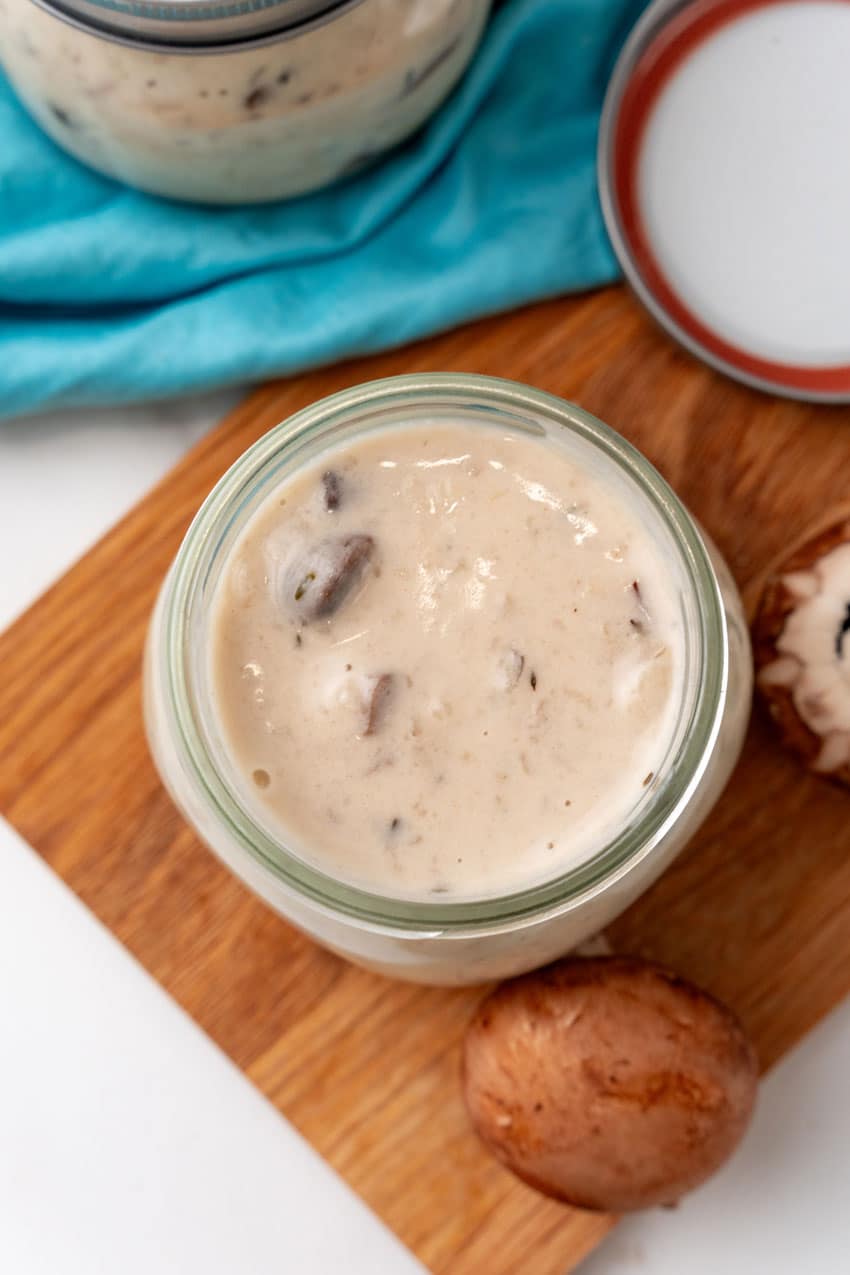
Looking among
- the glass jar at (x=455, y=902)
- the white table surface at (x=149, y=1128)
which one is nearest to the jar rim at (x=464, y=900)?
the glass jar at (x=455, y=902)

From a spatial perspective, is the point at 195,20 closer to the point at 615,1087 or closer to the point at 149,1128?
the point at 615,1087

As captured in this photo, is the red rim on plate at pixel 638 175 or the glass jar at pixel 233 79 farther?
the red rim on plate at pixel 638 175

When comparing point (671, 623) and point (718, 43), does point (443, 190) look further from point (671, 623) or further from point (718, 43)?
point (671, 623)

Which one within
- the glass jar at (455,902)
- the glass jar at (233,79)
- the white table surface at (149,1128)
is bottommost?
the white table surface at (149,1128)

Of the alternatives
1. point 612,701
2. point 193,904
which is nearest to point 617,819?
point 612,701

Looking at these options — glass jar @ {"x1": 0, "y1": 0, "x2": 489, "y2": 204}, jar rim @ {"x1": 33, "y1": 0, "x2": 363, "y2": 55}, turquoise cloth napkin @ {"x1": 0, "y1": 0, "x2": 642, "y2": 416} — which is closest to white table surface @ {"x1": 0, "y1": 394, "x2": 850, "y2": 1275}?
turquoise cloth napkin @ {"x1": 0, "y1": 0, "x2": 642, "y2": 416}

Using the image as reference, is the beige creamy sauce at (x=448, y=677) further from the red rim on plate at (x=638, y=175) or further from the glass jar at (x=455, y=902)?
the red rim on plate at (x=638, y=175)

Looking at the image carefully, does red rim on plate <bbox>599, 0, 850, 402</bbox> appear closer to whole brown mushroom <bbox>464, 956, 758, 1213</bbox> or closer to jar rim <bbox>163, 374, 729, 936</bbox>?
jar rim <bbox>163, 374, 729, 936</bbox>
